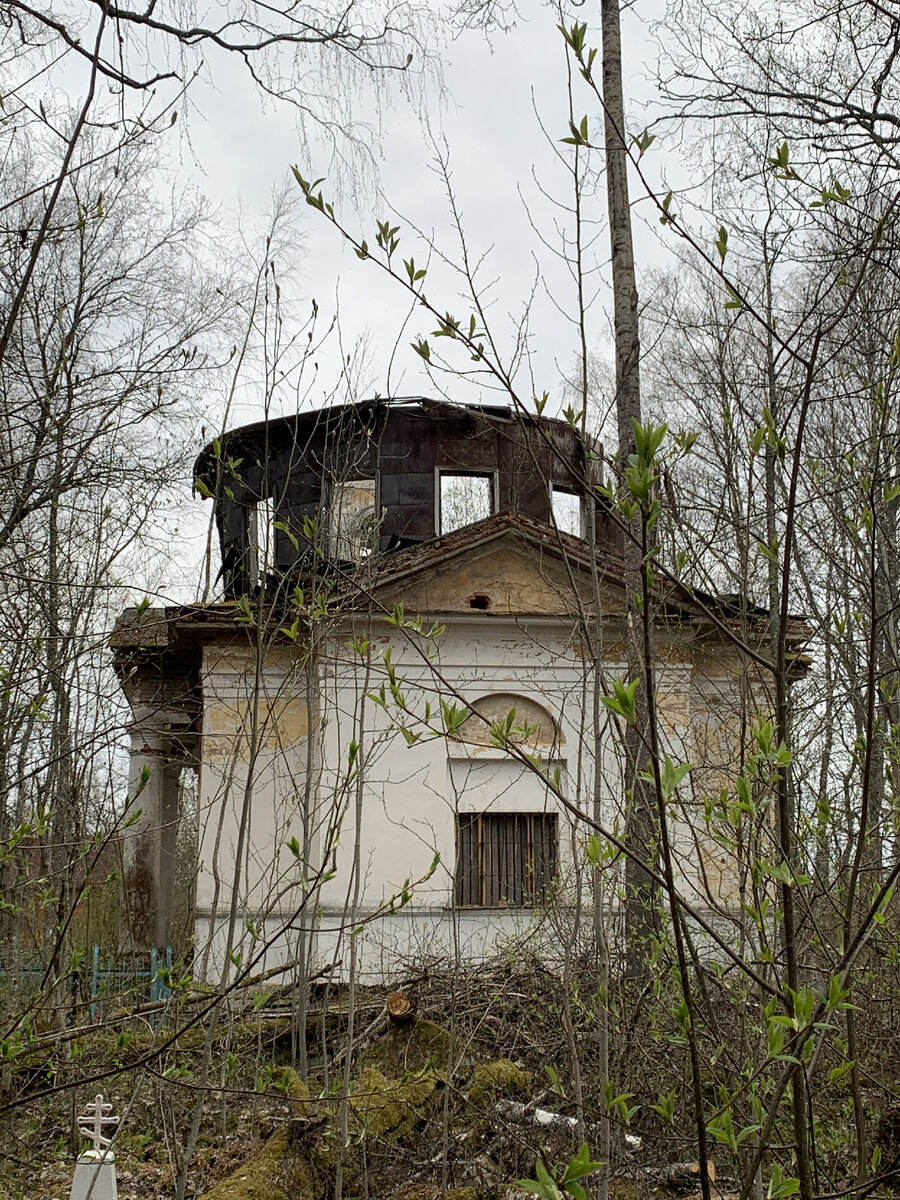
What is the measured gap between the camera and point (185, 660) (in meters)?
17.1

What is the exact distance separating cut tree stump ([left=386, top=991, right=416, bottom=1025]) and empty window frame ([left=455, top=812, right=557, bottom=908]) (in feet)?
17.5

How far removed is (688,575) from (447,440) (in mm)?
16290

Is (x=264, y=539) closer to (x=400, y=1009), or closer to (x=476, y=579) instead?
(x=400, y=1009)

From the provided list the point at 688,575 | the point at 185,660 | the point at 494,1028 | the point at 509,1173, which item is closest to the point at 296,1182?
the point at 509,1173

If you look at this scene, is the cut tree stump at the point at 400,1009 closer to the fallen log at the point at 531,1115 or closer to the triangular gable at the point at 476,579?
the fallen log at the point at 531,1115

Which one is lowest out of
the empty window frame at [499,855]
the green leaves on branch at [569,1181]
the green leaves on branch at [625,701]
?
the empty window frame at [499,855]

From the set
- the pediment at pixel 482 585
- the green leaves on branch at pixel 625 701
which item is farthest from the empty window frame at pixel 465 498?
the green leaves on branch at pixel 625 701

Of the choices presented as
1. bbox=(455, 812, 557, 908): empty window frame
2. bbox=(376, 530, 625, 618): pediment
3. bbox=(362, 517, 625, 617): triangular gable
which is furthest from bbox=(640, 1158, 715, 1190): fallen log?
bbox=(376, 530, 625, 618): pediment

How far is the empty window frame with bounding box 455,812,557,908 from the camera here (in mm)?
14617

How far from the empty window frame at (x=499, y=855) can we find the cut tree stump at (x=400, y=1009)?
5331mm

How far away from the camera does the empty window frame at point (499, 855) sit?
48.0 ft

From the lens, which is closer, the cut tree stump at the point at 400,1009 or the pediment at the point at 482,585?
the cut tree stump at the point at 400,1009

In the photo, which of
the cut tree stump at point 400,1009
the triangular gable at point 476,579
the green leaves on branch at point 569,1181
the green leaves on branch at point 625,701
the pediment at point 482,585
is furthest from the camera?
the pediment at point 482,585

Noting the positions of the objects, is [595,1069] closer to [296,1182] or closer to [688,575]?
[296,1182]
